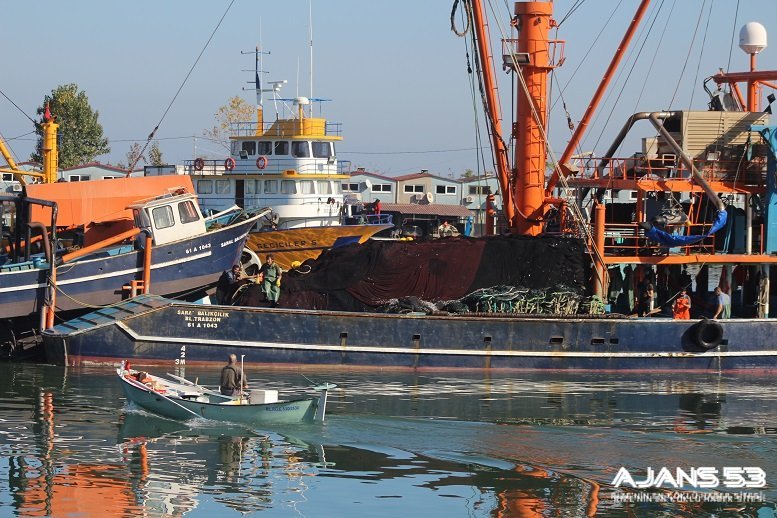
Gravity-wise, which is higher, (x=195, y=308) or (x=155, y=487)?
(x=195, y=308)

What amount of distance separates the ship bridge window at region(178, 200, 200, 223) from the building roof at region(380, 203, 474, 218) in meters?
36.8

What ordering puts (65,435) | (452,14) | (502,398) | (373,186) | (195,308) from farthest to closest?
(373,186) < (452,14) < (195,308) < (502,398) < (65,435)

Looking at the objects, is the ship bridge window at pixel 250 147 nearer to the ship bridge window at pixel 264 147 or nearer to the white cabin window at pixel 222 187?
the ship bridge window at pixel 264 147

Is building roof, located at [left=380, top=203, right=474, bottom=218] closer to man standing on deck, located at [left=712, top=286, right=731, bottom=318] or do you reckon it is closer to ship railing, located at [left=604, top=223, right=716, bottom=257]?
ship railing, located at [left=604, top=223, right=716, bottom=257]

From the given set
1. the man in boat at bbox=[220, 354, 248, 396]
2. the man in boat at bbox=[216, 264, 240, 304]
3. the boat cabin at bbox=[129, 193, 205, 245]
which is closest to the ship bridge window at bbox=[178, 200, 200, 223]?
the boat cabin at bbox=[129, 193, 205, 245]

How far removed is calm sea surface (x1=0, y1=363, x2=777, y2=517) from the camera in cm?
1720

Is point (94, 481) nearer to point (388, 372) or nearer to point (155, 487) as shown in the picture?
point (155, 487)

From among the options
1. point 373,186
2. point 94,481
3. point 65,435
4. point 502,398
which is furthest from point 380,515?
point 373,186

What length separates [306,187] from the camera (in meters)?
40.7

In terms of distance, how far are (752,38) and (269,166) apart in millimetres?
17213

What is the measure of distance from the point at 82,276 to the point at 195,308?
3243 millimetres

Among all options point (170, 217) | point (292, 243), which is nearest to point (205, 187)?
point (292, 243)

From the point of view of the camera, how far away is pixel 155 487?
17688 mm

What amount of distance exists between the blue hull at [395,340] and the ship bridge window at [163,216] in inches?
118
